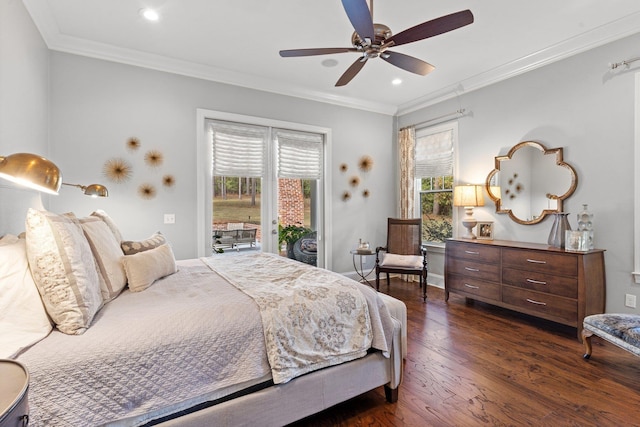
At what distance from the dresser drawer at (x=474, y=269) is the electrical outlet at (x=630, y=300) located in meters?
1.04

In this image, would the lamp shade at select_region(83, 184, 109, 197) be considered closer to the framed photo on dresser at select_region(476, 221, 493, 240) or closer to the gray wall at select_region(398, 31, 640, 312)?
the framed photo on dresser at select_region(476, 221, 493, 240)

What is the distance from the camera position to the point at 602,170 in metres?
3.04

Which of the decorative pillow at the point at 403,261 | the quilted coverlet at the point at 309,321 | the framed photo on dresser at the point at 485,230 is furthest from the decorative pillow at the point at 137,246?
the framed photo on dresser at the point at 485,230

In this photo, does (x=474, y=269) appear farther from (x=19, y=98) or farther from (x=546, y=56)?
(x=19, y=98)

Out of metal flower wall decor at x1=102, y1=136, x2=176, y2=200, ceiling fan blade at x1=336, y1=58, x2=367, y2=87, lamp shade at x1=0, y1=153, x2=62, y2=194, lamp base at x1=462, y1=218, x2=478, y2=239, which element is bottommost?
lamp base at x1=462, y1=218, x2=478, y2=239

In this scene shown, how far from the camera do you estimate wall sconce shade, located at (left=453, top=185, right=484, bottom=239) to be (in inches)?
154

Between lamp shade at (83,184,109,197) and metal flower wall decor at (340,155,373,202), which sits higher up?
metal flower wall decor at (340,155,373,202)

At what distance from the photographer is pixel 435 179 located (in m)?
4.84

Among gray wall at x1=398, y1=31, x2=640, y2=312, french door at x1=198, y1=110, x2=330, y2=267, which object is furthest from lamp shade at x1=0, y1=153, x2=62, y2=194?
→ gray wall at x1=398, y1=31, x2=640, y2=312

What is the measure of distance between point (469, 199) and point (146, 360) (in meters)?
3.80

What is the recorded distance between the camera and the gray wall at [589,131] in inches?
114

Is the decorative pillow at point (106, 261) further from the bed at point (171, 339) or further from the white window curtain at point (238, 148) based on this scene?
the white window curtain at point (238, 148)

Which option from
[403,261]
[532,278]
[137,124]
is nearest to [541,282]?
[532,278]

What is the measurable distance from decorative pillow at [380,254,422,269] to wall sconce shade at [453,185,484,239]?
749 millimetres
